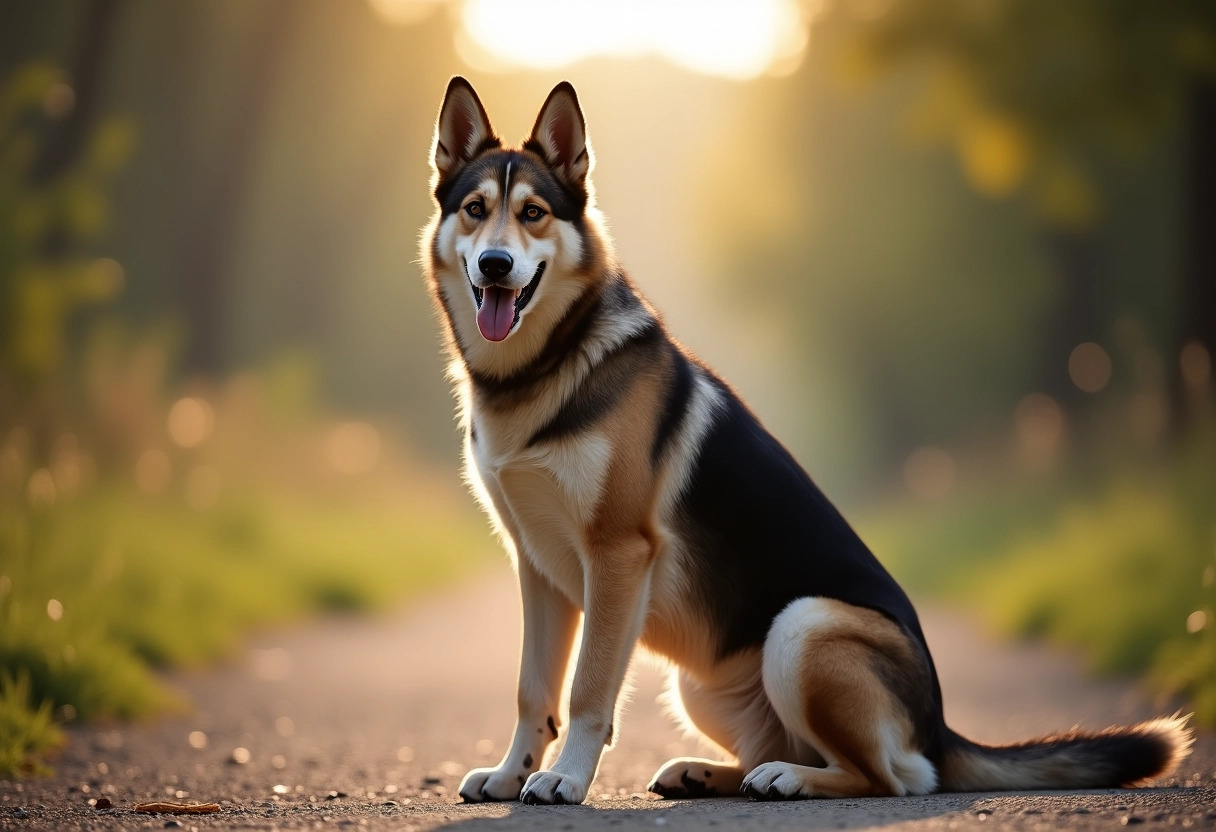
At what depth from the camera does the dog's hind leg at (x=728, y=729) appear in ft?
14.5

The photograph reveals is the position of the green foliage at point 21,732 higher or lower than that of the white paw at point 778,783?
lower

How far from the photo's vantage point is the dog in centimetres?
418

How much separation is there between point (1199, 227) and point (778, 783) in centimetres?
1044

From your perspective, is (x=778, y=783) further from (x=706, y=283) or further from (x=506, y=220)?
(x=706, y=283)

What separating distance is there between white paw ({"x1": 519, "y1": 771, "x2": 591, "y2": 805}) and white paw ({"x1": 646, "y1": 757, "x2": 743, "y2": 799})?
534 mm

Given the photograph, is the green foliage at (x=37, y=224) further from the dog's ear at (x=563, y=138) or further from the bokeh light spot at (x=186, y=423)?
the dog's ear at (x=563, y=138)

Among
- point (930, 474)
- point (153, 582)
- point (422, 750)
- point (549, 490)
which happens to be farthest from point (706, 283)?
point (549, 490)

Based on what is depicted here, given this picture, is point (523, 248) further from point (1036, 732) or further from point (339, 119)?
point (339, 119)

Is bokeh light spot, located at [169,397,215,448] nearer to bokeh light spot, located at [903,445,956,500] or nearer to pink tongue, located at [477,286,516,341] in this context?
pink tongue, located at [477,286,516,341]

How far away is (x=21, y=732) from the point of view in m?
5.17

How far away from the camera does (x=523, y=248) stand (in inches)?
173

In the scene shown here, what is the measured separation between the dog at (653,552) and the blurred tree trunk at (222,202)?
539 inches

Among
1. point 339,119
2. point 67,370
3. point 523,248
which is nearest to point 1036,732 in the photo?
point 523,248

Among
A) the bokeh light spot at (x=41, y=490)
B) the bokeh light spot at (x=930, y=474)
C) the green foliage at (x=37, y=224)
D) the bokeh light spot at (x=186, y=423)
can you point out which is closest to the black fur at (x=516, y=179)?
the bokeh light spot at (x=41, y=490)
